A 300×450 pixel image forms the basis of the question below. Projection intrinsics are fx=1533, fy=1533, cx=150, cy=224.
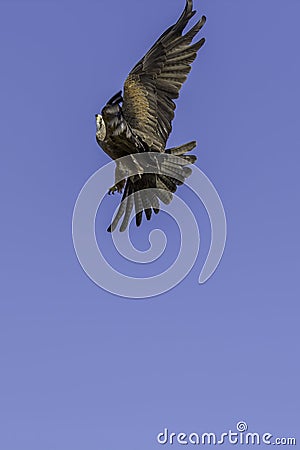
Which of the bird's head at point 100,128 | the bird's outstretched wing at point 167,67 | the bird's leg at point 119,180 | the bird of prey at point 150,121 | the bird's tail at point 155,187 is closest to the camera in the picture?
the bird's head at point 100,128

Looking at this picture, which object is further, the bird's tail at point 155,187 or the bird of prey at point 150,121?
the bird's tail at point 155,187

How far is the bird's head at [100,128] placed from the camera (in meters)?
25.5

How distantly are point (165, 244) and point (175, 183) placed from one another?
1085 millimetres

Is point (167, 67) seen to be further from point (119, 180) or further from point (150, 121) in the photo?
point (119, 180)

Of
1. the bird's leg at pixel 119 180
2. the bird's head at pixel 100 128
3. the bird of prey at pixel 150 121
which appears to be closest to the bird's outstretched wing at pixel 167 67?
the bird of prey at pixel 150 121

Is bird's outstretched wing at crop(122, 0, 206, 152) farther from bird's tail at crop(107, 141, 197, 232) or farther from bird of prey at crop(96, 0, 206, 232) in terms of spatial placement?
bird's tail at crop(107, 141, 197, 232)

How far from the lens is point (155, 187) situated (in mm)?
26781

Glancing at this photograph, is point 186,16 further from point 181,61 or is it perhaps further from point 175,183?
point 175,183

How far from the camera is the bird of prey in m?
26.0

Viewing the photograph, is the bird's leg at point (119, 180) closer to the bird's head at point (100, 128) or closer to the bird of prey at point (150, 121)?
the bird of prey at point (150, 121)

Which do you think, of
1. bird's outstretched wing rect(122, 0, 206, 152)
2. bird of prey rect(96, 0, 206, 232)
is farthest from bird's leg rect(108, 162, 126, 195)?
bird's outstretched wing rect(122, 0, 206, 152)

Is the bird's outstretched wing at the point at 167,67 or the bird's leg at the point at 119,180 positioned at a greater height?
the bird's outstretched wing at the point at 167,67

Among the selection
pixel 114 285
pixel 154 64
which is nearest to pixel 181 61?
pixel 154 64

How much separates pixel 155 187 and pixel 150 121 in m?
1.20
